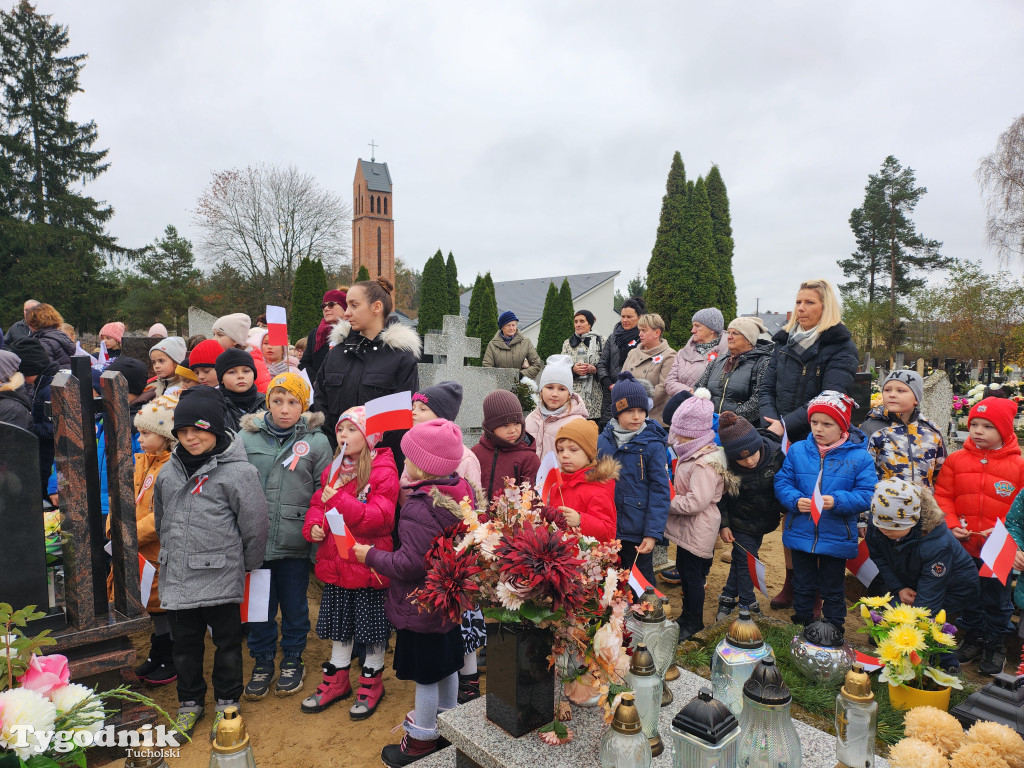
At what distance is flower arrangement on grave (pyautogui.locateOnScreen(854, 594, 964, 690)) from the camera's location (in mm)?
2695

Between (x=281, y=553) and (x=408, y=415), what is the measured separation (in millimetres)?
1174

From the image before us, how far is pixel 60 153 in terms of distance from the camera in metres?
21.3

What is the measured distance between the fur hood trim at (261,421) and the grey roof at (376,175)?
185ft

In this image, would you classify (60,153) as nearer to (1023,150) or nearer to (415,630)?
(415,630)

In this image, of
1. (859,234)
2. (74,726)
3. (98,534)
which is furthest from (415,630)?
(859,234)

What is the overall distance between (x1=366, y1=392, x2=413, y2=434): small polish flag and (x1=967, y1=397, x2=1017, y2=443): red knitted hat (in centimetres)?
353

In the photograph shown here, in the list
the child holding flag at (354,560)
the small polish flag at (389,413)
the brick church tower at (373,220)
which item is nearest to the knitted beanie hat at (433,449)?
the small polish flag at (389,413)

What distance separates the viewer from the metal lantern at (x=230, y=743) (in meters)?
1.37

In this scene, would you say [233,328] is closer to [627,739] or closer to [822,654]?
[627,739]

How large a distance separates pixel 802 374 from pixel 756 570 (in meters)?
1.36

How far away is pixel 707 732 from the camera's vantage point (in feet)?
5.43

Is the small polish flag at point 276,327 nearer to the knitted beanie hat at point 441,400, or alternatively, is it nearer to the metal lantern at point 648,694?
the knitted beanie hat at point 441,400

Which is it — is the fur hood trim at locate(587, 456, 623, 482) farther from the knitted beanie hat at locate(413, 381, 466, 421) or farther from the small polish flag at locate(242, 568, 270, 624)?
the small polish flag at locate(242, 568, 270, 624)

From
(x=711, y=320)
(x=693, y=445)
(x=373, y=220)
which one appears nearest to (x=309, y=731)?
(x=693, y=445)
